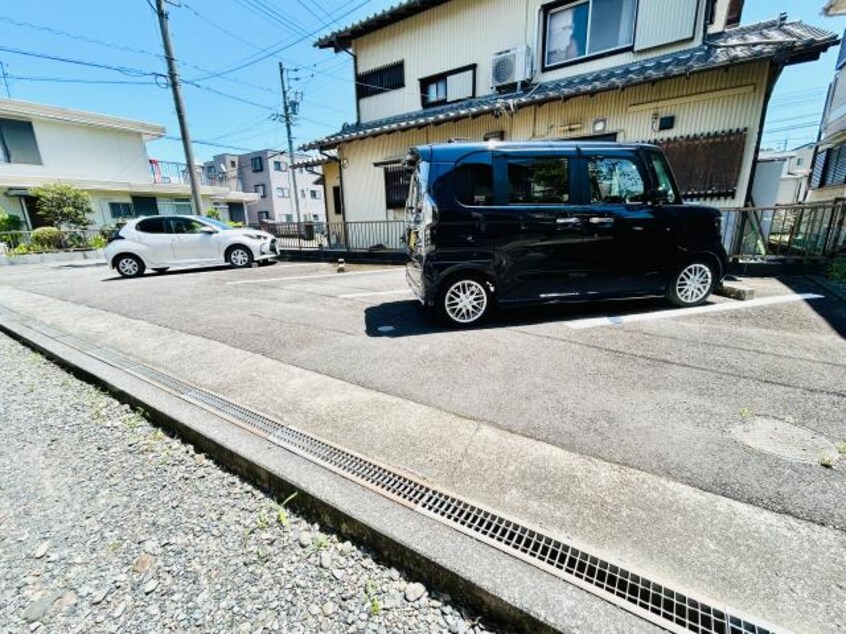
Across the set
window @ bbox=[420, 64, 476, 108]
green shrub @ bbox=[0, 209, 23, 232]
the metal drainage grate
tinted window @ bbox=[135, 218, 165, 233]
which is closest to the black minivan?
the metal drainage grate

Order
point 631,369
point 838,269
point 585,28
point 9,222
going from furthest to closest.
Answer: point 9,222, point 585,28, point 838,269, point 631,369

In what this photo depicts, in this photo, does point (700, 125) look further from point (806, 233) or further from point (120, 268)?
point (120, 268)

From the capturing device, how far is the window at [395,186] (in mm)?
10859

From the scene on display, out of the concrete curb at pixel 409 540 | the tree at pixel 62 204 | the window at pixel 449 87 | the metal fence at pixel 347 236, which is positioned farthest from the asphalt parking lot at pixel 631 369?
the tree at pixel 62 204

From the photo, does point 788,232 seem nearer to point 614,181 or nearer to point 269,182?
point 614,181

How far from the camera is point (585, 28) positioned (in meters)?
8.34

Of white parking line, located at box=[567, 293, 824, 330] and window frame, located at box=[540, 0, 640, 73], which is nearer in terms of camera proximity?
white parking line, located at box=[567, 293, 824, 330]

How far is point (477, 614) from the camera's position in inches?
53.5

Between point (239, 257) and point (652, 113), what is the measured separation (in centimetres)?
1005

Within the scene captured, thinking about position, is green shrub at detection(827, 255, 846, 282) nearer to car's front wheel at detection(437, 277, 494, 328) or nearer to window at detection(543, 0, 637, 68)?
car's front wheel at detection(437, 277, 494, 328)

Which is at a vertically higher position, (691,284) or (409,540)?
(691,284)

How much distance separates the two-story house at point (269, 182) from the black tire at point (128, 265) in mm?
29748

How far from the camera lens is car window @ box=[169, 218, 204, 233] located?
9258 millimetres

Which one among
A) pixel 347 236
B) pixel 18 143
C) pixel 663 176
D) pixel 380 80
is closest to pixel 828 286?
pixel 663 176
